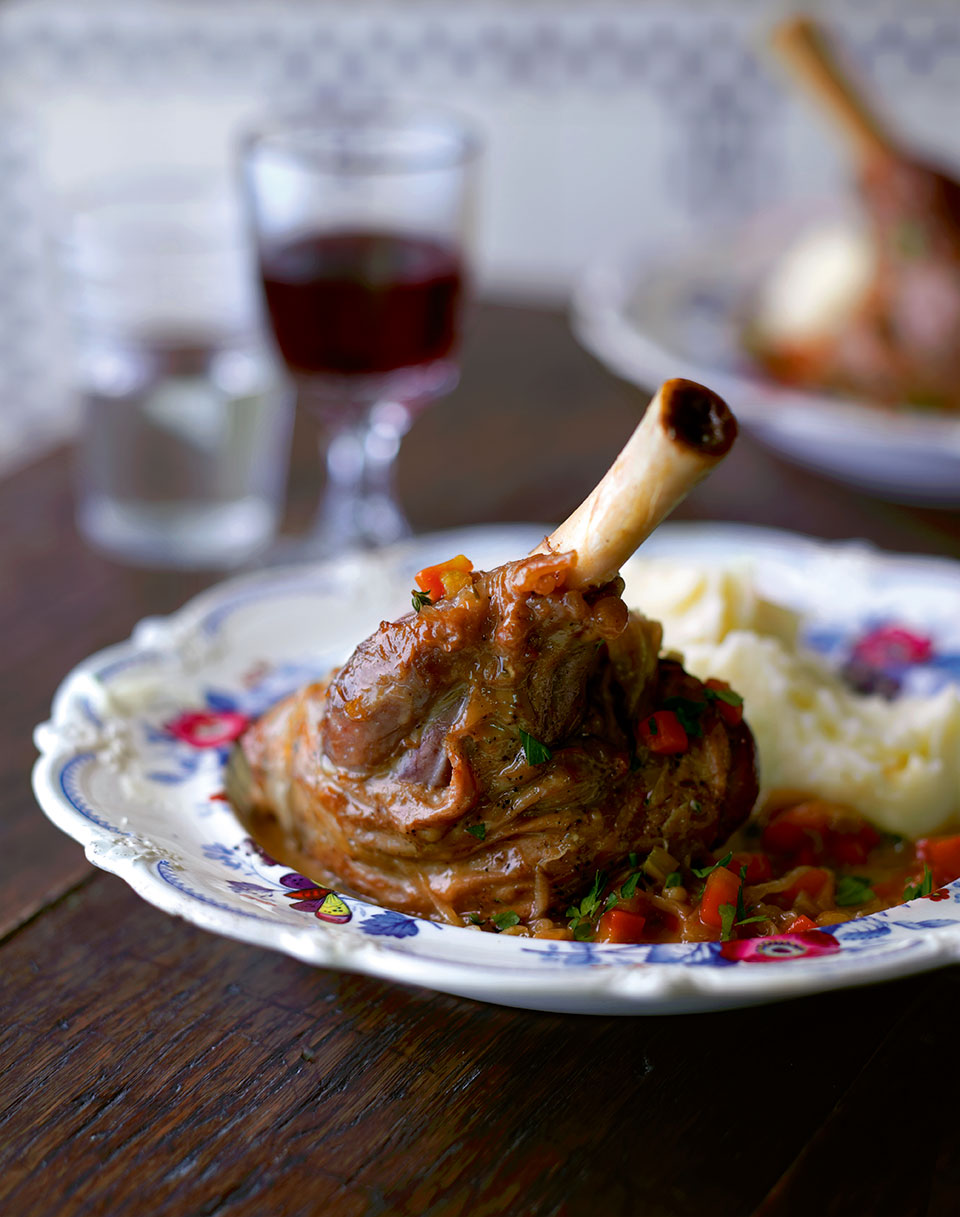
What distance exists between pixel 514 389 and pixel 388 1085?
3.50 m

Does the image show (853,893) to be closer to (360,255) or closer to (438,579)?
(438,579)

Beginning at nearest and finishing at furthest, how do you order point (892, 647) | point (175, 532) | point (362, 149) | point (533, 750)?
point (533, 750) < point (892, 647) < point (362, 149) < point (175, 532)

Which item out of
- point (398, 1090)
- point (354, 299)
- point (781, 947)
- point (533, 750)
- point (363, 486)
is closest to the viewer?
point (781, 947)

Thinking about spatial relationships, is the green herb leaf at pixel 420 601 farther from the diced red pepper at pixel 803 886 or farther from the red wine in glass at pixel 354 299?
the red wine in glass at pixel 354 299

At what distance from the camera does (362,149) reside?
4031 mm

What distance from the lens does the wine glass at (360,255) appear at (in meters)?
3.90

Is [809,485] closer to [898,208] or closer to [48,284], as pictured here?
[898,208]

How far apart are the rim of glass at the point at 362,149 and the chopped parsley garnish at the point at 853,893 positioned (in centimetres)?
242

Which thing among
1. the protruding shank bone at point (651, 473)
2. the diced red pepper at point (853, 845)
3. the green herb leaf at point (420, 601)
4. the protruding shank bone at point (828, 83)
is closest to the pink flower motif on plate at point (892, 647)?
the diced red pepper at point (853, 845)

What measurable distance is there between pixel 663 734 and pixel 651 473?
0.48 meters

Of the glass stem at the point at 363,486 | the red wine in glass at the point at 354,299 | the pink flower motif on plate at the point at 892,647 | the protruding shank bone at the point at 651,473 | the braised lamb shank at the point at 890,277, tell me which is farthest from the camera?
the braised lamb shank at the point at 890,277

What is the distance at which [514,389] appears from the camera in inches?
206

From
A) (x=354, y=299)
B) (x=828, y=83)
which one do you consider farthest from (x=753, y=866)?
(x=828, y=83)

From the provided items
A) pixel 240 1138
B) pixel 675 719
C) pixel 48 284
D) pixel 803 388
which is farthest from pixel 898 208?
pixel 48 284
